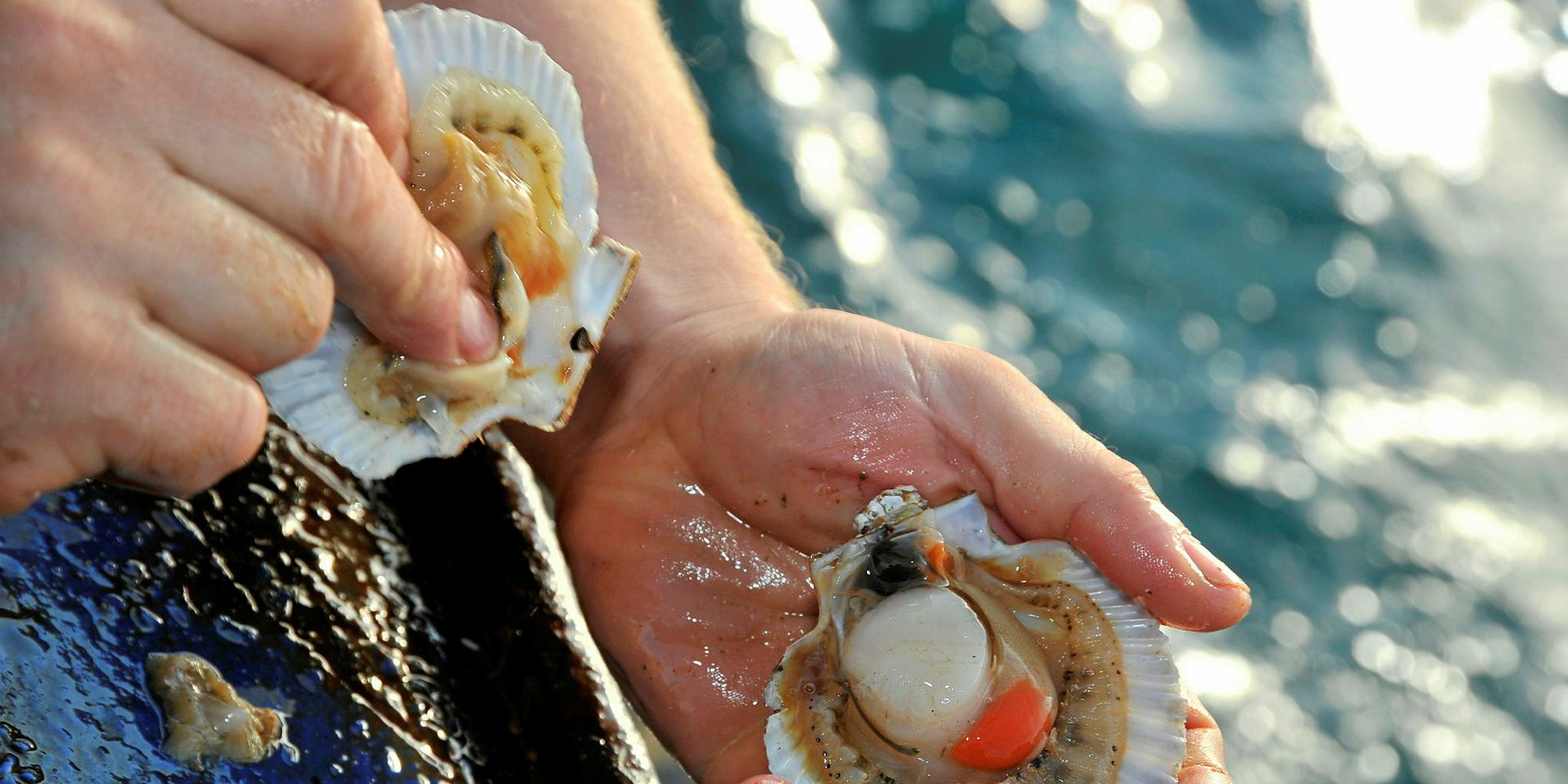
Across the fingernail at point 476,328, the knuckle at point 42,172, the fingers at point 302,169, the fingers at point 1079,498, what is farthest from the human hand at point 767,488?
the knuckle at point 42,172

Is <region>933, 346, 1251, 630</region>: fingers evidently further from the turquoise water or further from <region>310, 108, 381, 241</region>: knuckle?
the turquoise water

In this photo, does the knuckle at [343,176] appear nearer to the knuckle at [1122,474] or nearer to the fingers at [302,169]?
the fingers at [302,169]

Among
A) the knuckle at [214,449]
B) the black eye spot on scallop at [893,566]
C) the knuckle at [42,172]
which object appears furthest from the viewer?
the black eye spot on scallop at [893,566]

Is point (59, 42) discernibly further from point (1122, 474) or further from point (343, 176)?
point (1122, 474)

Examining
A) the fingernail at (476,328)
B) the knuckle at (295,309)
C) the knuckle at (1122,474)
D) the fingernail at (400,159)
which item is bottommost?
the knuckle at (1122,474)

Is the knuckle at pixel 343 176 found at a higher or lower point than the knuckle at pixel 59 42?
lower

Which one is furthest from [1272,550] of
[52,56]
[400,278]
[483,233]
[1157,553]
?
[52,56]

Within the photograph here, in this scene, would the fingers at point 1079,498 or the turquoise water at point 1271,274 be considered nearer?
the fingers at point 1079,498
